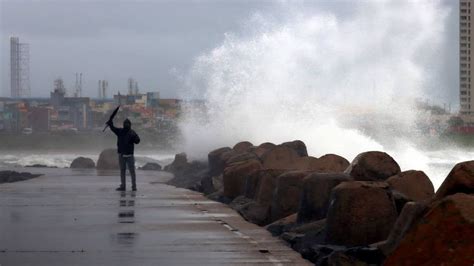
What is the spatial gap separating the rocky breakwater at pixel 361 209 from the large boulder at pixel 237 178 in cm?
2

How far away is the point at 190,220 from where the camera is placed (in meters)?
16.4

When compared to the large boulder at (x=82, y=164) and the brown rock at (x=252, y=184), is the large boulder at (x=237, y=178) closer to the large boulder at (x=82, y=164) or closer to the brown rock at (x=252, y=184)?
the brown rock at (x=252, y=184)

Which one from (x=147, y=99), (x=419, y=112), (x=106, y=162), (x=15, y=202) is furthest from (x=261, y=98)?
(x=147, y=99)

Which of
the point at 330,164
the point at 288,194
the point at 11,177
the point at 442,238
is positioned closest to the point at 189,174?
the point at 11,177

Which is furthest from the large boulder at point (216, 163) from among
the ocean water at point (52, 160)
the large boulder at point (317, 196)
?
the ocean water at point (52, 160)

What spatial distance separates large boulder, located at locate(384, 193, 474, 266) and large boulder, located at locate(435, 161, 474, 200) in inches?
52.0

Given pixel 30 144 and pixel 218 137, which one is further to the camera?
pixel 30 144

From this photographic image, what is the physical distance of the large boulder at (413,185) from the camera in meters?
15.1

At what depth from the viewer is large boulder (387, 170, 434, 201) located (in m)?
15.1

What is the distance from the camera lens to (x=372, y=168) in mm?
16219

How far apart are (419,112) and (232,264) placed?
4311 centimetres

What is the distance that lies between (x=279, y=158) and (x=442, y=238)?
44.8 feet

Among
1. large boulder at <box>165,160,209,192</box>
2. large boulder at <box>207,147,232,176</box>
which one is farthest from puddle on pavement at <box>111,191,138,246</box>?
large boulder at <box>207,147,232,176</box>

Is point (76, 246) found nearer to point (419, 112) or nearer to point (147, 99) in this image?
point (419, 112)
